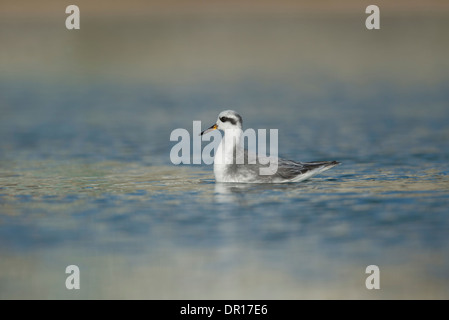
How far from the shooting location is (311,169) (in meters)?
15.9

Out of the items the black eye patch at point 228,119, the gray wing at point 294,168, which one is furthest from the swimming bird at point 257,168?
the black eye patch at point 228,119

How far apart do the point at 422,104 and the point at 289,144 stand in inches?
357

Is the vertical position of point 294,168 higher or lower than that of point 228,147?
lower

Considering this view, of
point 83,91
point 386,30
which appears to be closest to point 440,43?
point 386,30

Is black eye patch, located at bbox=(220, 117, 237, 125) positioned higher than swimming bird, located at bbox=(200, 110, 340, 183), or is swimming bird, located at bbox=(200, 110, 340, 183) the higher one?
black eye patch, located at bbox=(220, 117, 237, 125)

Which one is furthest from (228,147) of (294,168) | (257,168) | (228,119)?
(294,168)

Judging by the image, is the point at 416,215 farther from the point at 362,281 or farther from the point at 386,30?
the point at 386,30

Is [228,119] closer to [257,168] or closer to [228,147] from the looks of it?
[228,147]

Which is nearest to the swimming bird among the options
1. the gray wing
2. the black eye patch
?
the gray wing

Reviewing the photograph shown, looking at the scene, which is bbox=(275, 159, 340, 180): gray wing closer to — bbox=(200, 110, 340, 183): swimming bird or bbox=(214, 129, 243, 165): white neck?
bbox=(200, 110, 340, 183): swimming bird

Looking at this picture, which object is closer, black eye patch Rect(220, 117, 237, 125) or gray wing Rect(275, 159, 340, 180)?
gray wing Rect(275, 159, 340, 180)

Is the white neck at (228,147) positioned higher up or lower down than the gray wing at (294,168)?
higher up

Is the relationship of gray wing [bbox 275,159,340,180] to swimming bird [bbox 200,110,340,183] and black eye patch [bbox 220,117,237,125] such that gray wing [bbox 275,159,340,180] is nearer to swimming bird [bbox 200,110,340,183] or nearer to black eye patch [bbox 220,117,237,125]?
swimming bird [bbox 200,110,340,183]

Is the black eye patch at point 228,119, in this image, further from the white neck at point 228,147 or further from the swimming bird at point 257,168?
the swimming bird at point 257,168
